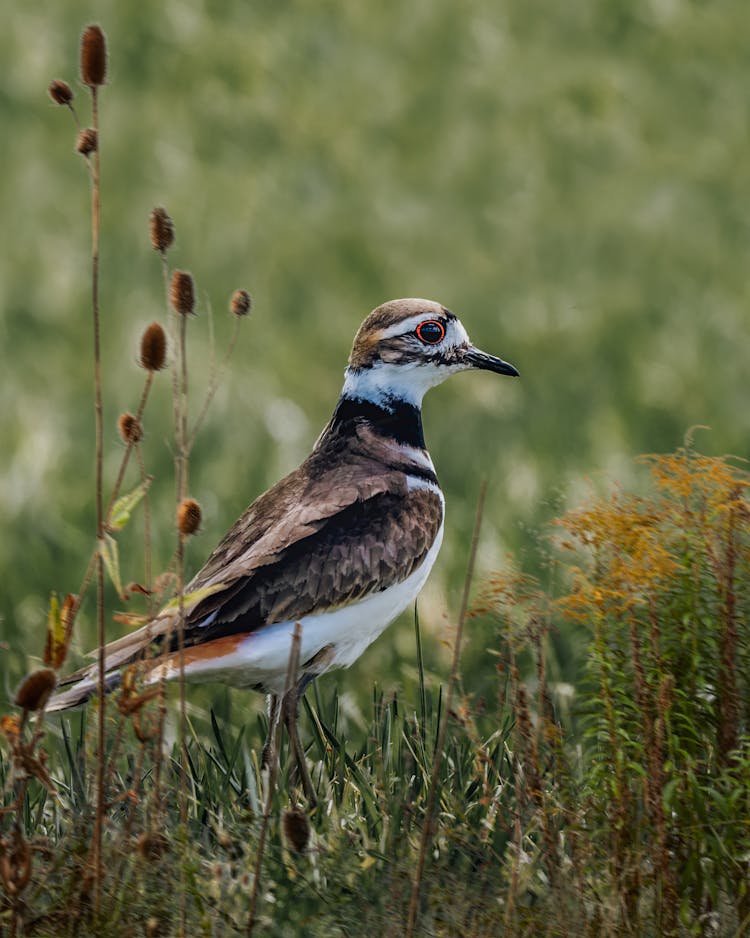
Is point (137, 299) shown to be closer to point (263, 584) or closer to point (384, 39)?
point (384, 39)

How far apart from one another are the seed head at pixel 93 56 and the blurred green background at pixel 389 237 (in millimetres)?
3335

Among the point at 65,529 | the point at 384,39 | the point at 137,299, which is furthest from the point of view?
the point at 384,39

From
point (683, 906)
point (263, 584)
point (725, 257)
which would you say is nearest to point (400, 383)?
point (263, 584)

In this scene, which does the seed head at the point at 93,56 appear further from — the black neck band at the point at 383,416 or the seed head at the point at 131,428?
the black neck band at the point at 383,416

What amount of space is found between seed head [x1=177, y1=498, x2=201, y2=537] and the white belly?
0.84 m

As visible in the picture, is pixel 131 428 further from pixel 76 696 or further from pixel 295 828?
pixel 295 828

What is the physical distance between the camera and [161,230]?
12.4 ft

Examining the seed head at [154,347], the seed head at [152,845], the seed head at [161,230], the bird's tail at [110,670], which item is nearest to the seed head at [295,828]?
the seed head at [152,845]

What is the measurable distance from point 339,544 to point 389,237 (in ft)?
20.3

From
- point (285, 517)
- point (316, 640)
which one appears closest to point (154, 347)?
point (285, 517)

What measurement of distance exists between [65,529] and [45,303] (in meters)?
2.65

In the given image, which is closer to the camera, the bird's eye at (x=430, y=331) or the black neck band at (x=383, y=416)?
the bird's eye at (x=430, y=331)

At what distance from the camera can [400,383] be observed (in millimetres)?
5121

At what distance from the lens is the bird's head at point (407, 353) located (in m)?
5.02
